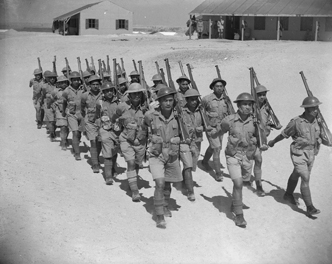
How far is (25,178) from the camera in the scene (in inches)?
347

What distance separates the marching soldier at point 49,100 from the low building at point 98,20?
27852 mm

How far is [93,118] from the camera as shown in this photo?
10.4 m

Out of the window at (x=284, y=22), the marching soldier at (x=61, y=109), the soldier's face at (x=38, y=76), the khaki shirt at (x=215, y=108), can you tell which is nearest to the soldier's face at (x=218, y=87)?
the khaki shirt at (x=215, y=108)

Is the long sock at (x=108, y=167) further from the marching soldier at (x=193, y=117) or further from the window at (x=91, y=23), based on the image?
the window at (x=91, y=23)

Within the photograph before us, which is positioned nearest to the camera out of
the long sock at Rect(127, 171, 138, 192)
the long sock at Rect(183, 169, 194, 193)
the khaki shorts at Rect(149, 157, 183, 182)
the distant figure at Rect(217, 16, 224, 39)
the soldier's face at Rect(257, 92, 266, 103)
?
the khaki shorts at Rect(149, 157, 183, 182)

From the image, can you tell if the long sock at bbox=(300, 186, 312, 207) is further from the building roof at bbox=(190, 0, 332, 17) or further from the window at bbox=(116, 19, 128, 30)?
the window at bbox=(116, 19, 128, 30)

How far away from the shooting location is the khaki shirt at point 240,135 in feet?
25.2

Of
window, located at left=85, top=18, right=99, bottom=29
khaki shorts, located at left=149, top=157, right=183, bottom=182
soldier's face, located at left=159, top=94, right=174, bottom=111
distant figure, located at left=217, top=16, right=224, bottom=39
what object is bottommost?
khaki shorts, located at left=149, top=157, right=183, bottom=182

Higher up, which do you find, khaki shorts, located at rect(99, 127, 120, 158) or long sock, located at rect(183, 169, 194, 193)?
khaki shorts, located at rect(99, 127, 120, 158)

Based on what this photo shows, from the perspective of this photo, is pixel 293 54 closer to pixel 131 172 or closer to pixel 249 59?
pixel 249 59

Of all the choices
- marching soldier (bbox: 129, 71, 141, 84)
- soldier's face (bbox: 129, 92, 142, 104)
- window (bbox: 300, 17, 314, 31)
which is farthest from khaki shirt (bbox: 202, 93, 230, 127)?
window (bbox: 300, 17, 314, 31)

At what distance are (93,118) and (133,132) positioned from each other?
1945 millimetres

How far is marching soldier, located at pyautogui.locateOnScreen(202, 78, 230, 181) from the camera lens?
9727mm

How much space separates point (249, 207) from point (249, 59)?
12.0 metres
